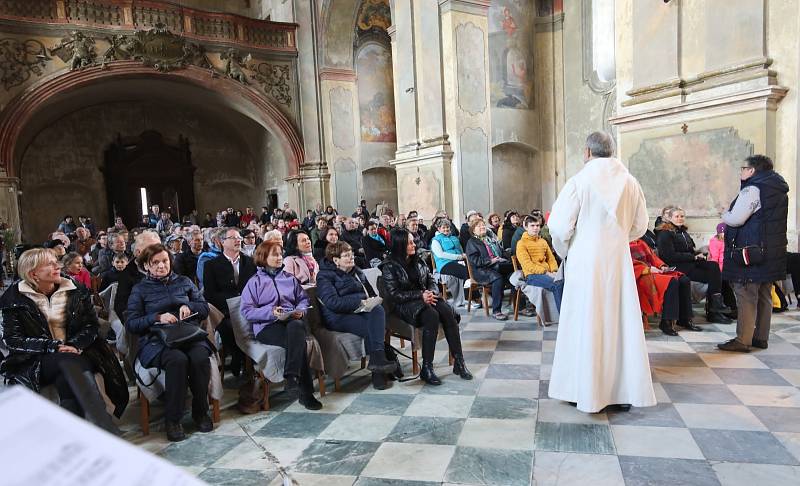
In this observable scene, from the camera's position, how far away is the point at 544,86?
15.3 metres

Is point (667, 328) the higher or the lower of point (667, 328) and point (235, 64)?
the lower

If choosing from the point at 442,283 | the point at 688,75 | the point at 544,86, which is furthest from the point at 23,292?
the point at 544,86

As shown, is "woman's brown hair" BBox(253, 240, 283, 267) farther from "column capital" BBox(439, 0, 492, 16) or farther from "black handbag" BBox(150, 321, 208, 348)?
"column capital" BBox(439, 0, 492, 16)

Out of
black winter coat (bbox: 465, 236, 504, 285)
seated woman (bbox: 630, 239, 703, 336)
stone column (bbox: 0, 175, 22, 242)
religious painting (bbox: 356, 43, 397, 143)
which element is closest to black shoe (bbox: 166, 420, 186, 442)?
black winter coat (bbox: 465, 236, 504, 285)

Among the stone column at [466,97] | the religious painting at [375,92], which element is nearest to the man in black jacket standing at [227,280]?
the stone column at [466,97]

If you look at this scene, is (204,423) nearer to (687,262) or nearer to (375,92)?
(687,262)

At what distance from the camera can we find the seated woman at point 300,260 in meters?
5.11

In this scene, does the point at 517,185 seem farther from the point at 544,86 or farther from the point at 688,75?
the point at 688,75

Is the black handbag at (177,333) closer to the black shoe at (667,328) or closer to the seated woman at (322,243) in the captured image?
the seated woman at (322,243)

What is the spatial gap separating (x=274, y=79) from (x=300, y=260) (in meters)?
12.3

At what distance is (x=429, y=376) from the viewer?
4141 millimetres

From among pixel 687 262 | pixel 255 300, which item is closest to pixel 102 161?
pixel 255 300

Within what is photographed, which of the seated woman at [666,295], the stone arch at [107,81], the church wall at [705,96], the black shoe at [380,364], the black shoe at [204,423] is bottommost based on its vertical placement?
the black shoe at [204,423]

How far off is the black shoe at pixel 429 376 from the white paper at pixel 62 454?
3577 mm
